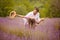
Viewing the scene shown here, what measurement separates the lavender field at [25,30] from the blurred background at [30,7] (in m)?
0.07

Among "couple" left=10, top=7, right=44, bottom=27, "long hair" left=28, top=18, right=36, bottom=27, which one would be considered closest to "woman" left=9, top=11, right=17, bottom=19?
"couple" left=10, top=7, right=44, bottom=27

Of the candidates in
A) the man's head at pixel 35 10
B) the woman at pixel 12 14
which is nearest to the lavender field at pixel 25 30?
the woman at pixel 12 14

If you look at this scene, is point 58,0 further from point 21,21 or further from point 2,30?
point 2,30

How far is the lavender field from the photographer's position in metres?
2.50

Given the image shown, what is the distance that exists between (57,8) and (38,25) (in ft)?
1.03

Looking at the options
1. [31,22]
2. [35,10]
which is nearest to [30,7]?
[35,10]

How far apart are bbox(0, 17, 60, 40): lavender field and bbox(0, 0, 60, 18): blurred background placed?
73 millimetres

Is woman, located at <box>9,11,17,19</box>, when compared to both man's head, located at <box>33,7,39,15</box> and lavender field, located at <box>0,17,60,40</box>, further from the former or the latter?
man's head, located at <box>33,7,39,15</box>

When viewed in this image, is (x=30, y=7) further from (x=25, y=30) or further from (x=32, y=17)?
(x=25, y=30)

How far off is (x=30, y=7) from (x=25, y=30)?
0.29 meters

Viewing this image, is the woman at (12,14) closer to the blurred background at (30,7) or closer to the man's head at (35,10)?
the blurred background at (30,7)

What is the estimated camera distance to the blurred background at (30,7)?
2.50 m

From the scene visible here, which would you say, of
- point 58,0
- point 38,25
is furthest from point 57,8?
point 38,25

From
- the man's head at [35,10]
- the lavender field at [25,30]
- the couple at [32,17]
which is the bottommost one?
the lavender field at [25,30]
